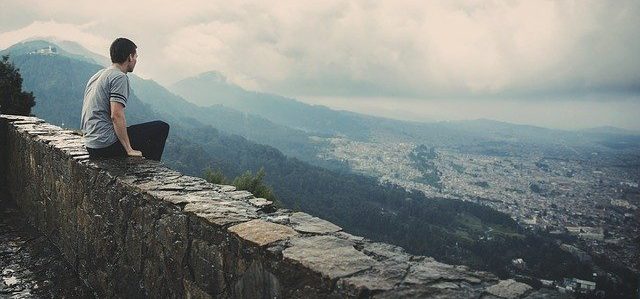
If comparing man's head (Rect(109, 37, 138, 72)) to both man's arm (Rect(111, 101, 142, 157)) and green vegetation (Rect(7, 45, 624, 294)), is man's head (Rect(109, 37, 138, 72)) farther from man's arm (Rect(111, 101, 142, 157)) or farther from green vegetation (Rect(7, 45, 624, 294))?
green vegetation (Rect(7, 45, 624, 294))

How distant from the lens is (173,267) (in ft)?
10.3

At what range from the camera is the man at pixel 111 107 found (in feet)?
14.9

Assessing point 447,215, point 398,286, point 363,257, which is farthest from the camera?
point 447,215

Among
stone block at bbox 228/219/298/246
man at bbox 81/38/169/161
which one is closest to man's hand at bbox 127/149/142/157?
man at bbox 81/38/169/161

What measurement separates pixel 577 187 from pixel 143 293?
199735mm

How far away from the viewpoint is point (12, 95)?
85.8 ft

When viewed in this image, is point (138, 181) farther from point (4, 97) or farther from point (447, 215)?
point (447, 215)

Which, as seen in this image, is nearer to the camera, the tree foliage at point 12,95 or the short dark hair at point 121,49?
the short dark hair at point 121,49

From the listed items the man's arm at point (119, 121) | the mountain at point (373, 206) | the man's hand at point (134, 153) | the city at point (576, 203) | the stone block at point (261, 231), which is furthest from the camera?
the city at point (576, 203)

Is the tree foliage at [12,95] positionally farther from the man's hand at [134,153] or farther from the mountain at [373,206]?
the mountain at [373,206]

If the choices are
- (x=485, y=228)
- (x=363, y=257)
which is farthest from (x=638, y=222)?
(x=363, y=257)

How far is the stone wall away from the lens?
2150mm

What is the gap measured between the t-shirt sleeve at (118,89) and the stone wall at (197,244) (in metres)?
0.76

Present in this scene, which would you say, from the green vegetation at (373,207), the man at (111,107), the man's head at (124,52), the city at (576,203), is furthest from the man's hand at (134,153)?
the city at (576,203)
